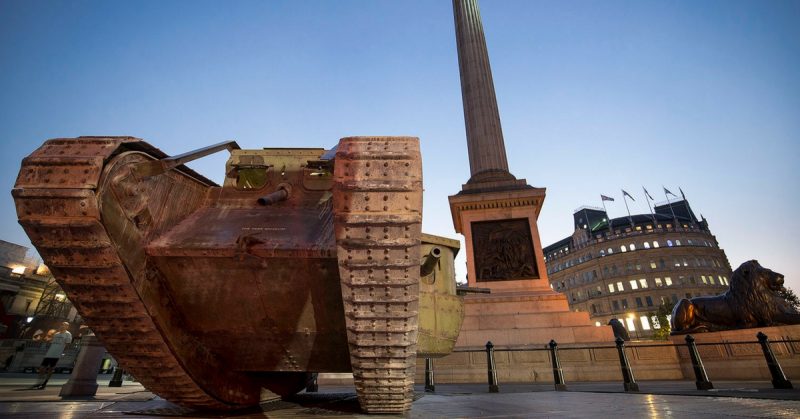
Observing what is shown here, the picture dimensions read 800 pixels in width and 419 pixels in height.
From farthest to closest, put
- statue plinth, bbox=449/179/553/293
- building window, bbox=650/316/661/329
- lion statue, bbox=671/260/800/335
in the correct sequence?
building window, bbox=650/316/661/329 → statue plinth, bbox=449/179/553/293 → lion statue, bbox=671/260/800/335

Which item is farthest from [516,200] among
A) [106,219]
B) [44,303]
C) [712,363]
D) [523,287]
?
[44,303]

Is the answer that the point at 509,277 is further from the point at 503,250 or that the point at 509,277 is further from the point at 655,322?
the point at 655,322

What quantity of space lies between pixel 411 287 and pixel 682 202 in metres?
90.5

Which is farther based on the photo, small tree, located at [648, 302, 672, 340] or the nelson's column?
small tree, located at [648, 302, 672, 340]

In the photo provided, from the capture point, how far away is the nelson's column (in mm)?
10336

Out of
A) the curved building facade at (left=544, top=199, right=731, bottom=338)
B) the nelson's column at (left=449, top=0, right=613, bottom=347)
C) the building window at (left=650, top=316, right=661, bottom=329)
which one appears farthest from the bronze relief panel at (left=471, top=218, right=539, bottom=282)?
the building window at (left=650, top=316, right=661, bottom=329)

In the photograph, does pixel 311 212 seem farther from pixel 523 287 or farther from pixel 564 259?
pixel 564 259

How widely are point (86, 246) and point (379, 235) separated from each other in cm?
200

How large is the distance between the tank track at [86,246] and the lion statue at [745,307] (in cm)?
1273

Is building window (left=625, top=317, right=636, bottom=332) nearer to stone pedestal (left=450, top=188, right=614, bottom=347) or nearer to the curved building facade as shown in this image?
the curved building facade

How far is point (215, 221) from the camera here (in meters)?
3.36

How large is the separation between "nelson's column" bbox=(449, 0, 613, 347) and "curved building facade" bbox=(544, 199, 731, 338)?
52.8 metres

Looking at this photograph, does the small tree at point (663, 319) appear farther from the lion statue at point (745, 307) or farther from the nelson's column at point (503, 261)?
the nelson's column at point (503, 261)

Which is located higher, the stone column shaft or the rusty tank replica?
the stone column shaft
